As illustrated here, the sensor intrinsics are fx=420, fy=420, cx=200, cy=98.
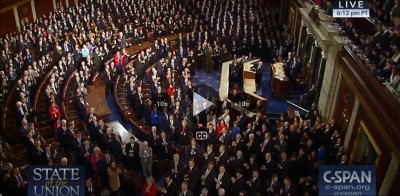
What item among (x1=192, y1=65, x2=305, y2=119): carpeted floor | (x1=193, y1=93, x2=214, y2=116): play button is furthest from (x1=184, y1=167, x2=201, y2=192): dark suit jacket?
(x1=192, y1=65, x2=305, y2=119): carpeted floor

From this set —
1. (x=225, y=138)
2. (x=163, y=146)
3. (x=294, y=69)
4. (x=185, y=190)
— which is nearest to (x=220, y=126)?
(x=225, y=138)

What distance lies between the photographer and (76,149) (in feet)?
30.6

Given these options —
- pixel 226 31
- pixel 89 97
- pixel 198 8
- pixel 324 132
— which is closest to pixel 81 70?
pixel 89 97

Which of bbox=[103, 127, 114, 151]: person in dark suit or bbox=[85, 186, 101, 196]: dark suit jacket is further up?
bbox=[103, 127, 114, 151]: person in dark suit

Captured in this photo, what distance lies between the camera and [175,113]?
1079 cm

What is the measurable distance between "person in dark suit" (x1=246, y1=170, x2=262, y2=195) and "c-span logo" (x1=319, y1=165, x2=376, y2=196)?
1.99m

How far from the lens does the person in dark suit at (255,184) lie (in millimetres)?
7753

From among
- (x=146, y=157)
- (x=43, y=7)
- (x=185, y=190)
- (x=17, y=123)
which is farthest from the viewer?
(x=43, y=7)

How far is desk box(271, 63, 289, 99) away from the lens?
14.0 m

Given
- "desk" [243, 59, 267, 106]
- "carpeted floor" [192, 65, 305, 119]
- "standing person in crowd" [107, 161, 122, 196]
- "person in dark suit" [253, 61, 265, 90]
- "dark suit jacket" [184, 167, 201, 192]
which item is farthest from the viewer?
"person in dark suit" [253, 61, 265, 90]

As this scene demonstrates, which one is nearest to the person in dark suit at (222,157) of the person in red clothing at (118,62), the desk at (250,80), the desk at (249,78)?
the desk at (250,80)

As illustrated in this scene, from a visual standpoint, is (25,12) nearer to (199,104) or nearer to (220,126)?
(199,104)

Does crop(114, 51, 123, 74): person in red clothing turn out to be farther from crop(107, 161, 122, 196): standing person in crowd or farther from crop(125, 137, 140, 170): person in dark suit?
crop(107, 161, 122, 196): standing person in crowd

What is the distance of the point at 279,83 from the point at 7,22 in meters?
11.6
